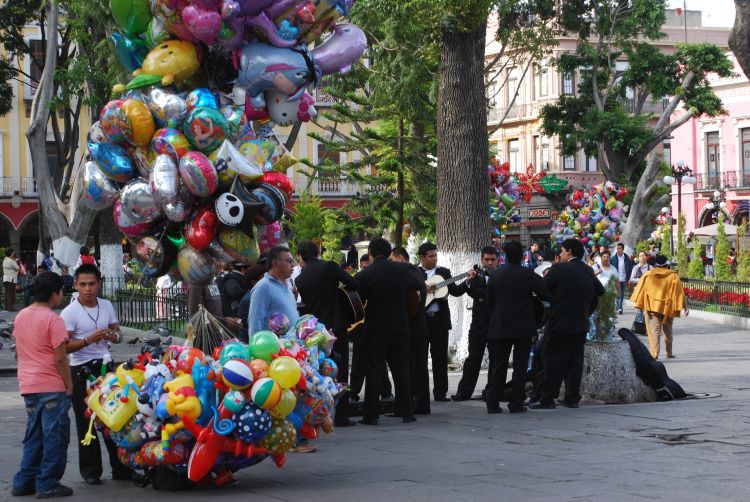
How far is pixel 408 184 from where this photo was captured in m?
29.0

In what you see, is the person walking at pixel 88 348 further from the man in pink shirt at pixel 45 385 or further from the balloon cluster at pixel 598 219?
the balloon cluster at pixel 598 219

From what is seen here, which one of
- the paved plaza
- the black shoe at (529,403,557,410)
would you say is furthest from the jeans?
the black shoe at (529,403,557,410)

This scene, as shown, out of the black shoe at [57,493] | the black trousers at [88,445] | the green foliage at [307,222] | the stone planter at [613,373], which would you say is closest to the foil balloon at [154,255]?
the black trousers at [88,445]

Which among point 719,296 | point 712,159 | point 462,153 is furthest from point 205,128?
point 712,159

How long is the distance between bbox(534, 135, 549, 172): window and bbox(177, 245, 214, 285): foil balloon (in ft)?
184

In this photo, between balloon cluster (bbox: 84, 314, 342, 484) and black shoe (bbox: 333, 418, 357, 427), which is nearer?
balloon cluster (bbox: 84, 314, 342, 484)

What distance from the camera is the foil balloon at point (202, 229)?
11.4 meters

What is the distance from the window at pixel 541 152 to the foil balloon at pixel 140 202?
2229 inches

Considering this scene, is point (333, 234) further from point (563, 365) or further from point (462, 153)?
point (563, 365)

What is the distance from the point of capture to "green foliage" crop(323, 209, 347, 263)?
109ft

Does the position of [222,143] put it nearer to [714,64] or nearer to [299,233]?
[299,233]

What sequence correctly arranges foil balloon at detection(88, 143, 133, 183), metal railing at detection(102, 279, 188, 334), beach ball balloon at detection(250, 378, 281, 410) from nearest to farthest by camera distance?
beach ball balloon at detection(250, 378, 281, 410) → foil balloon at detection(88, 143, 133, 183) → metal railing at detection(102, 279, 188, 334)

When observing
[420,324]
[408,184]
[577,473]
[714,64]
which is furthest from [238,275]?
[714,64]

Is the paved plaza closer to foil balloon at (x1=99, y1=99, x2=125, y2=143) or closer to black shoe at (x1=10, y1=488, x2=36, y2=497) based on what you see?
black shoe at (x1=10, y1=488, x2=36, y2=497)
